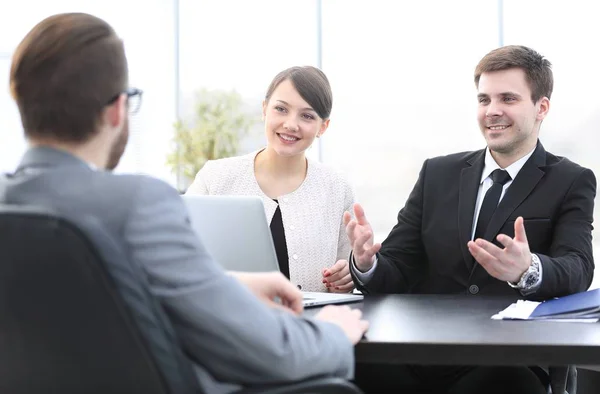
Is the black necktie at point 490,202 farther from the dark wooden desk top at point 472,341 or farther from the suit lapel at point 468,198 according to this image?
the dark wooden desk top at point 472,341

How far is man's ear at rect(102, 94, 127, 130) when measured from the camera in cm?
130

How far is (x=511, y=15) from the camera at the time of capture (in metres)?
6.89

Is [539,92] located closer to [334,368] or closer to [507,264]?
[507,264]

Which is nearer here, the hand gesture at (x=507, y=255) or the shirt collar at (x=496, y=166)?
the hand gesture at (x=507, y=255)

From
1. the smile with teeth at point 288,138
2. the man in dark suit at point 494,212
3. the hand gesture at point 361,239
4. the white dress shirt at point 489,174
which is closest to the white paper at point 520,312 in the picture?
the man in dark suit at point 494,212

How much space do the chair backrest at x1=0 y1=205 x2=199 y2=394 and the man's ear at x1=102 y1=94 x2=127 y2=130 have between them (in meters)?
0.22

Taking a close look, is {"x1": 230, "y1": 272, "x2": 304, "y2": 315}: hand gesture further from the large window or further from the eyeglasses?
the large window

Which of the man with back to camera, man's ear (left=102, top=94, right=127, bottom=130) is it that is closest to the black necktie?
the man with back to camera

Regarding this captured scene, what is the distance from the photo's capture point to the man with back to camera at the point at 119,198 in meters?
1.20

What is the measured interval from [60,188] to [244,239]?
976 millimetres

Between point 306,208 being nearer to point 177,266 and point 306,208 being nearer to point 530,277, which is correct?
point 530,277

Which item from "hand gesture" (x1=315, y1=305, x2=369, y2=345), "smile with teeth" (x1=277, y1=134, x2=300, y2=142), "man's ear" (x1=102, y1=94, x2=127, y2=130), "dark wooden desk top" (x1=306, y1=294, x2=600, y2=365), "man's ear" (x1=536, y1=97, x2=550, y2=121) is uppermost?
"man's ear" (x1=102, y1=94, x2=127, y2=130)

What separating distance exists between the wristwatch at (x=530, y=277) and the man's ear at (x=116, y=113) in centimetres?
126

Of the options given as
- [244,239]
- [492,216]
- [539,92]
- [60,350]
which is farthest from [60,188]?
[539,92]
